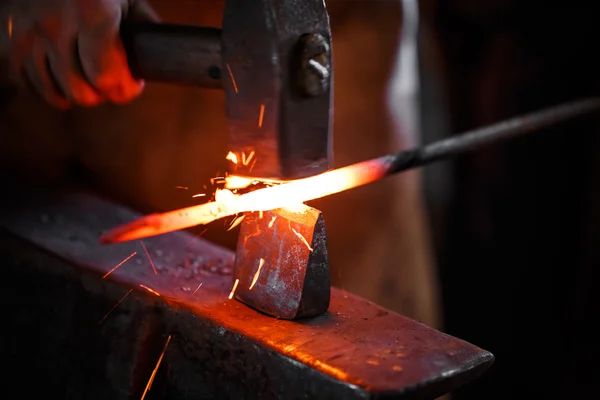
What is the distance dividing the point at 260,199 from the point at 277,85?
256mm

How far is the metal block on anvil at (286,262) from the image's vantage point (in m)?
1.42

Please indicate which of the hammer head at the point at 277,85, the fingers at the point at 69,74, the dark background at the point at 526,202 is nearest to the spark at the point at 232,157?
the hammer head at the point at 277,85

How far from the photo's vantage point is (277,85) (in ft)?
4.33

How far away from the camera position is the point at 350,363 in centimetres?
127

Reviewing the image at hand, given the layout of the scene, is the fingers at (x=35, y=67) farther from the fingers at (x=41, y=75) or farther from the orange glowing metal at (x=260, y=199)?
the orange glowing metal at (x=260, y=199)

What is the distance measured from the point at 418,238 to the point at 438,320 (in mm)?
472

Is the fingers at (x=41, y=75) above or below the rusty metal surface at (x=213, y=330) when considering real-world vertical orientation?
above

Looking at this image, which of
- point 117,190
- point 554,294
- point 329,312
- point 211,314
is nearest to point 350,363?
point 329,312

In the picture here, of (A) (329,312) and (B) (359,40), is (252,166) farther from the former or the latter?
(B) (359,40)

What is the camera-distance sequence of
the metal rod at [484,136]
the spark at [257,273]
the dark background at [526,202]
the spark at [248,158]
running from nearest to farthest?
the spark at [248,158] → the spark at [257,273] → the metal rod at [484,136] → the dark background at [526,202]

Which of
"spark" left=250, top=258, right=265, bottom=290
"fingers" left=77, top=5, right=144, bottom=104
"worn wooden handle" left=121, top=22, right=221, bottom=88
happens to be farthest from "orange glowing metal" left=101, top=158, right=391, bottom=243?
"fingers" left=77, top=5, right=144, bottom=104

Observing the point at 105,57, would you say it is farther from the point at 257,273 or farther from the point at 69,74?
the point at 257,273

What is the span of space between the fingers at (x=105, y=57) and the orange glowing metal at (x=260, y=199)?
0.39 m

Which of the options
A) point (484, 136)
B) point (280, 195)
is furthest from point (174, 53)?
point (484, 136)
